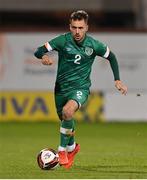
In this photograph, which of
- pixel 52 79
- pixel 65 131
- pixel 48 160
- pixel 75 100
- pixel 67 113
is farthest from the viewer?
pixel 52 79

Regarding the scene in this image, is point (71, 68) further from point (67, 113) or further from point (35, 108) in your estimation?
point (35, 108)

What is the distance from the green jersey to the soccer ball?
91 centimetres

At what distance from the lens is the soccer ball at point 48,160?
11234mm

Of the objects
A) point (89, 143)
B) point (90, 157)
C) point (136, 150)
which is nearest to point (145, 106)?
point (89, 143)

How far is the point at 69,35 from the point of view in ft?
38.2

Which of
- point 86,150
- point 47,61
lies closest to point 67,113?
point 47,61

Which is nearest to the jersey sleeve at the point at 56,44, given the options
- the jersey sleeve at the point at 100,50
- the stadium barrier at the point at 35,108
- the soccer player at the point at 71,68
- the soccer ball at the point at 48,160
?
the soccer player at the point at 71,68

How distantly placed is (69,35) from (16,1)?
17560 millimetres

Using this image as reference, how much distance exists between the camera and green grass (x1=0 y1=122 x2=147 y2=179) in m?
11.0

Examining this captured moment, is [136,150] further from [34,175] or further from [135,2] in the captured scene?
[135,2]

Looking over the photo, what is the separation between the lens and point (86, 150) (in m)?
14.8

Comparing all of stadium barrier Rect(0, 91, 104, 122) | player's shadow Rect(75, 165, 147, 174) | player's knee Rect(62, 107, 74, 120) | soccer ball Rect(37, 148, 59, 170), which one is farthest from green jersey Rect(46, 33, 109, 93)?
stadium barrier Rect(0, 91, 104, 122)

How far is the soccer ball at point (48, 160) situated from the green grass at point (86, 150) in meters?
0.08

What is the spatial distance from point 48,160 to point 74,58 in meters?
1.42
